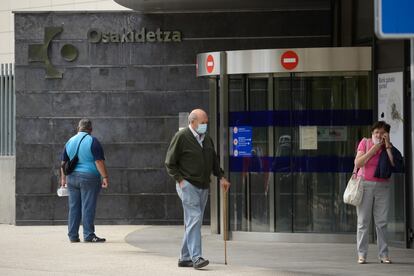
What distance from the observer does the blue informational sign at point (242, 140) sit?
16422 millimetres

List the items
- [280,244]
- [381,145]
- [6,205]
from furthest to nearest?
[6,205] < [280,244] < [381,145]

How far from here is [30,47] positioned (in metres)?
19.9

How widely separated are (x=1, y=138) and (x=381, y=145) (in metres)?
9.52

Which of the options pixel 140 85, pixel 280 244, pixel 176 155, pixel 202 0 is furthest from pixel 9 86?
pixel 176 155

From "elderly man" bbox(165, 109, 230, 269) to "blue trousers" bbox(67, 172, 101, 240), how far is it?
3.61 metres

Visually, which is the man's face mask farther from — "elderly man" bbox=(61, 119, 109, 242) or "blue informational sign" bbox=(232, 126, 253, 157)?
"elderly man" bbox=(61, 119, 109, 242)

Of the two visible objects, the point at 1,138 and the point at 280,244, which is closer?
the point at 280,244

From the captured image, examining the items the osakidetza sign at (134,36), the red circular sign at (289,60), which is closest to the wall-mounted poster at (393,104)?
the red circular sign at (289,60)

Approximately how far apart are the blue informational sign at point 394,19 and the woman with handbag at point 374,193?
585cm

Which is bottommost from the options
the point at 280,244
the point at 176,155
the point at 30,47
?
the point at 280,244

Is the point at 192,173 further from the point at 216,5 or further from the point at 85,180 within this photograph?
the point at 216,5

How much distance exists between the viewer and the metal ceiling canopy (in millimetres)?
18906

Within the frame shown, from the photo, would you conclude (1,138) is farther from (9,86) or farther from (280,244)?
(280,244)

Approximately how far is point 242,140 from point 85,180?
7.88ft
